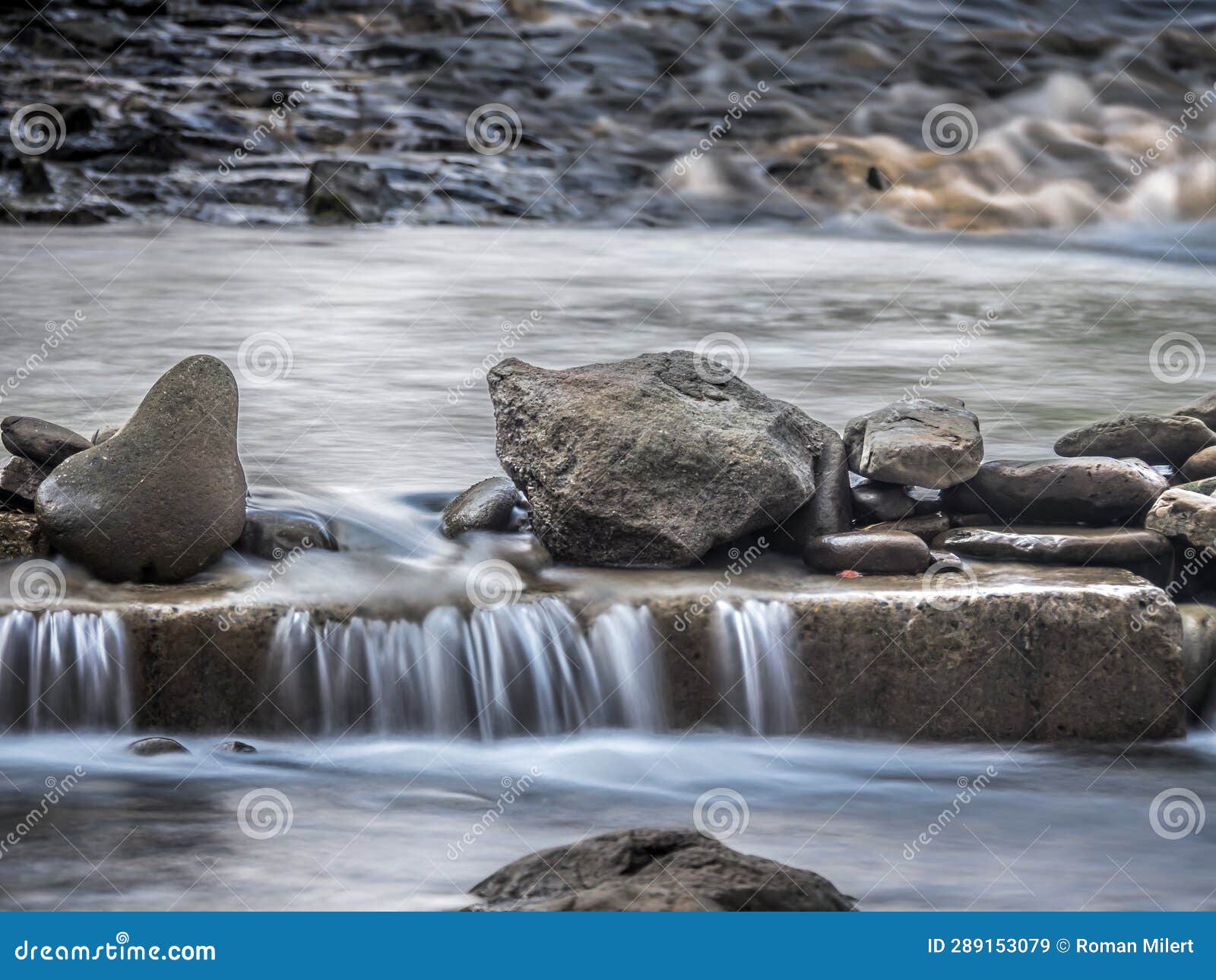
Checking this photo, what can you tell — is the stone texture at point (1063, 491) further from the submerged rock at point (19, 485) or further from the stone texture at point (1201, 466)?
the submerged rock at point (19, 485)

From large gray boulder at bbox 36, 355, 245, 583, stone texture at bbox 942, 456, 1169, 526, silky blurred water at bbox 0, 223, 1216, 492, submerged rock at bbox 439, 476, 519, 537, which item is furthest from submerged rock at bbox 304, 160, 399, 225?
stone texture at bbox 942, 456, 1169, 526

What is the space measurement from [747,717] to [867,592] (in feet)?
2.13

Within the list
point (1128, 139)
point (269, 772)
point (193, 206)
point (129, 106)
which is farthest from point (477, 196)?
point (269, 772)

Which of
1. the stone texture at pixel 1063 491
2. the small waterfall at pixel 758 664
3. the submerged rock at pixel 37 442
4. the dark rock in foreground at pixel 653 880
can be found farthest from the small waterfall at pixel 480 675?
the stone texture at pixel 1063 491

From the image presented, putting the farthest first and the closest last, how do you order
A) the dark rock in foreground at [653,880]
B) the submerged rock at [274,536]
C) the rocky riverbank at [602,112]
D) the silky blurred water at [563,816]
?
the rocky riverbank at [602,112] < the submerged rock at [274,536] < the silky blurred water at [563,816] < the dark rock in foreground at [653,880]

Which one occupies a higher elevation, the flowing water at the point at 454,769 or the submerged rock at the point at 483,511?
the submerged rock at the point at 483,511

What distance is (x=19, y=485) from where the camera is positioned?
604 centimetres

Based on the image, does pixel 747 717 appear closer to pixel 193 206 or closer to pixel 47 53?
pixel 193 206

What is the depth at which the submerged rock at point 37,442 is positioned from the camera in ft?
19.9

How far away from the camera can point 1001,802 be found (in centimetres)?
497

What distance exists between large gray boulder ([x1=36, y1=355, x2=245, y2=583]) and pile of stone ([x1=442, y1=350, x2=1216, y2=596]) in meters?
1.10

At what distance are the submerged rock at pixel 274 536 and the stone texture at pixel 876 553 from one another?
6.99ft

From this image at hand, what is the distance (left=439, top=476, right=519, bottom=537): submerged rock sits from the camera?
6.36m

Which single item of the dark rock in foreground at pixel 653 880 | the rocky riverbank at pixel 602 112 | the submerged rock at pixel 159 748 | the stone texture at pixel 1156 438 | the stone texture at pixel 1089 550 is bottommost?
the submerged rock at pixel 159 748
